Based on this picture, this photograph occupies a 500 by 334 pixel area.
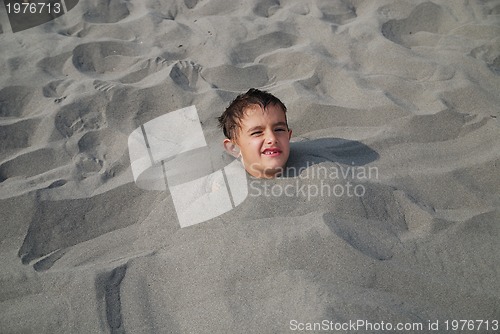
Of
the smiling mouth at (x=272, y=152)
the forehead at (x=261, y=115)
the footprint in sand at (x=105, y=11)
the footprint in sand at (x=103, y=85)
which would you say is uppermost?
the forehead at (x=261, y=115)

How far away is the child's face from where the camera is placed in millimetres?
2098

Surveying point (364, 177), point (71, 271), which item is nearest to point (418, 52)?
point (364, 177)

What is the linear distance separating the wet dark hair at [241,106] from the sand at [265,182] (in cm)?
22

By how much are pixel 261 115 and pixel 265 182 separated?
0.33 meters

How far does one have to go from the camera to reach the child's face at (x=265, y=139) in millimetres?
2098

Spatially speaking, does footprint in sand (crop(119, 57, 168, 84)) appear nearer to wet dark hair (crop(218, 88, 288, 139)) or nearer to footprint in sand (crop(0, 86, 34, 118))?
footprint in sand (crop(0, 86, 34, 118))

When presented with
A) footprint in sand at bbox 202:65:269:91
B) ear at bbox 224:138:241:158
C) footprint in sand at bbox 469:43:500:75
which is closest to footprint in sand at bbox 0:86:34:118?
footprint in sand at bbox 202:65:269:91

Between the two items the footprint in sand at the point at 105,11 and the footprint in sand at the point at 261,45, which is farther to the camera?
the footprint in sand at the point at 105,11

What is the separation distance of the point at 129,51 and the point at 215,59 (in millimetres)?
659

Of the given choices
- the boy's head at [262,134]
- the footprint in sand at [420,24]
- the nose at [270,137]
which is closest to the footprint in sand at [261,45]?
the footprint in sand at [420,24]

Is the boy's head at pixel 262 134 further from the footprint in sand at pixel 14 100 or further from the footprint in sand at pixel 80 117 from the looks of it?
the footprint in sand at pixel 14 100

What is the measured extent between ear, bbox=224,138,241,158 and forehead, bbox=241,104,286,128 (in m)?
0.20

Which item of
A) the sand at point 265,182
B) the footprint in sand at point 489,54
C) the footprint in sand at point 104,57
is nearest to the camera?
the sand at point 265,182

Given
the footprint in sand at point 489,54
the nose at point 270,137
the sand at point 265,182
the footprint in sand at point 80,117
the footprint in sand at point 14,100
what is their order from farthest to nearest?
the footprint in sand at point 489,54, the footprint in sand at point 14,100, the footprint in sand at point 80,117, the nose at point 270,137, the sand at point 265,182
